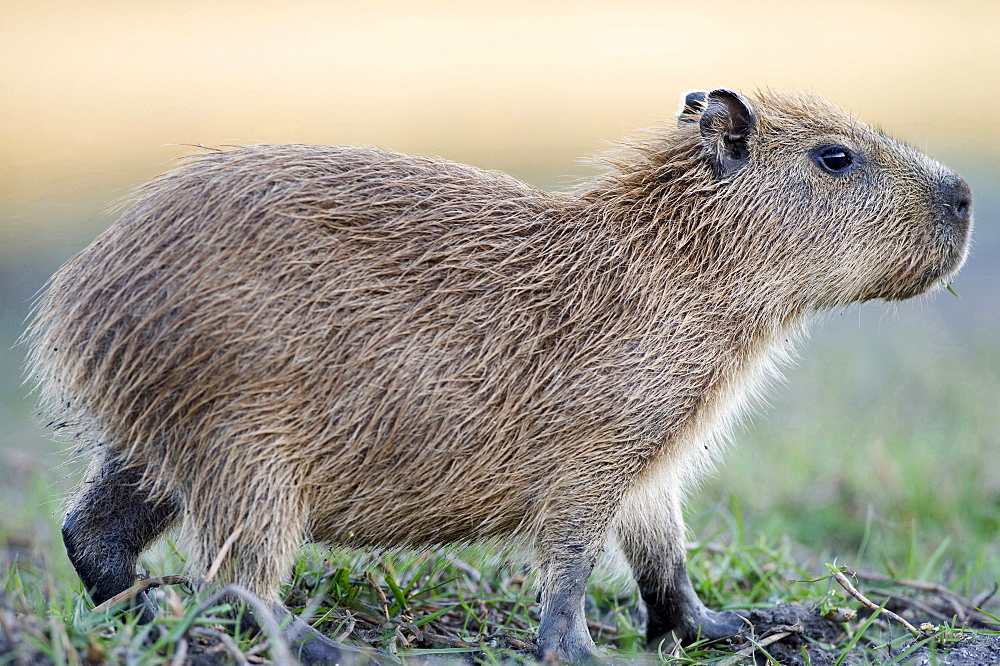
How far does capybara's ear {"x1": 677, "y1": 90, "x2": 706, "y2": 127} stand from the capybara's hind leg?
7.56 feet

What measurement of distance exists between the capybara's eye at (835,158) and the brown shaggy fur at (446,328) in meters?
0.03

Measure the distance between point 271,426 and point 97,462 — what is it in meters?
0.81

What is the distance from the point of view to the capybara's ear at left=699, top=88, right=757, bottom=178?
11.9ft

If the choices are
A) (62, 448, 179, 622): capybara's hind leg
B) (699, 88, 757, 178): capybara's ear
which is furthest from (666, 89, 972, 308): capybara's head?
(62, 448, 179, 622): capybara's hind leg

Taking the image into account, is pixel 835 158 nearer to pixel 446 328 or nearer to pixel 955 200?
pixel 955 200

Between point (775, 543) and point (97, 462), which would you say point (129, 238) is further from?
point (775, 543)

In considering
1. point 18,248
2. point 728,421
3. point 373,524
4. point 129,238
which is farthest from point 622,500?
point 18,248

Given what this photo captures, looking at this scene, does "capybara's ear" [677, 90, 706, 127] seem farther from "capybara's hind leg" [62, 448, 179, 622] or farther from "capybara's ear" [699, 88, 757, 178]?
"capybara's hind leg" [62, 448, 179, 622]

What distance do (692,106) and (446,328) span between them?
1.37 metres

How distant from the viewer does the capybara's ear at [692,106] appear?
3.83 metres

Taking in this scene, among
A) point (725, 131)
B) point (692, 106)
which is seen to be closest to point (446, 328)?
point (725, 131)

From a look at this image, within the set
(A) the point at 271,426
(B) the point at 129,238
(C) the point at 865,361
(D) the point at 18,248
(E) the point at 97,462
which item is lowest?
(C) the point at 865,361

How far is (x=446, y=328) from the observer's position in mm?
3258

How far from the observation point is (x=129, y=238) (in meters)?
3.19
